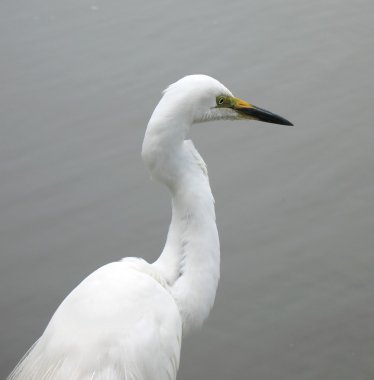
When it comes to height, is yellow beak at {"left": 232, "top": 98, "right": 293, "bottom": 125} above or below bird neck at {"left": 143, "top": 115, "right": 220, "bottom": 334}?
above

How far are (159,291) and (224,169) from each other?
1710mm

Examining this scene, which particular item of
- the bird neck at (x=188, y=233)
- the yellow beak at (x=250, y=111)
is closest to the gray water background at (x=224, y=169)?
the bird neck at (x=188, y=233)

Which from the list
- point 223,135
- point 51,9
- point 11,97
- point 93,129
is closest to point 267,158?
point 223,135

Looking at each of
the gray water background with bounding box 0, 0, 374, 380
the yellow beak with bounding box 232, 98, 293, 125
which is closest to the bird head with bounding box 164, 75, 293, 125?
the yellow beak with bounding box 232, 98, 293, 125

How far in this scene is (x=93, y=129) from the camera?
4.52 m

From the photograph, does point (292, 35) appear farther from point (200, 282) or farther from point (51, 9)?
point (200, 282)

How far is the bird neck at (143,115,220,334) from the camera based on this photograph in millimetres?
2410

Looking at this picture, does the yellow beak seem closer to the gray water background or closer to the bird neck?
the bird neck

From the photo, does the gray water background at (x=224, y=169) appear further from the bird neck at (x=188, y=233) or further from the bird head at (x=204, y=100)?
the bird head at (x=204, y=100)

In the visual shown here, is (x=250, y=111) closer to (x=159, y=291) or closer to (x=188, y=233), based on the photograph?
(x=188, y=233)

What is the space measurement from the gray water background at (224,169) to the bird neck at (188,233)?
632 mm

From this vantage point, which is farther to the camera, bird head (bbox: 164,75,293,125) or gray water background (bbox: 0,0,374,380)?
gray water background (bbox: 0,0,374,380)

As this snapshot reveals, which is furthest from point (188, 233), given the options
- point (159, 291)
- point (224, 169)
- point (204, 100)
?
point (224, 169)

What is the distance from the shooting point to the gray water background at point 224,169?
126 inches
